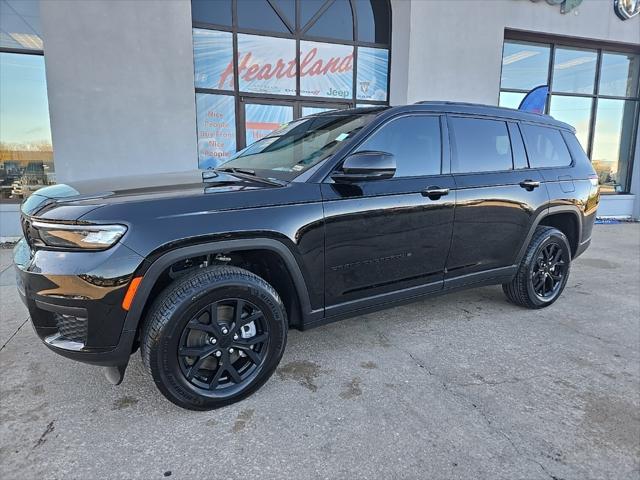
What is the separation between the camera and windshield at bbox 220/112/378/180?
287 centimetres

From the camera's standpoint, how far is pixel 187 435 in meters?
2.24

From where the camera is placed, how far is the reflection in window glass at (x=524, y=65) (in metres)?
9.55

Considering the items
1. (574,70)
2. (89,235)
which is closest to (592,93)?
(574,70)

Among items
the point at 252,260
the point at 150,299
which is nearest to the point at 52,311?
the point at 150,299

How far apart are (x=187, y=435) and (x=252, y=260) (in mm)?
1065

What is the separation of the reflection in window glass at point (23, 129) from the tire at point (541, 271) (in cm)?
726

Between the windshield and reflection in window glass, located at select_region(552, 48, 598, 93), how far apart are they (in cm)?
913

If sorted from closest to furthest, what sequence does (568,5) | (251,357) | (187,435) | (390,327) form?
(187,435)
(251,357)
(390,327)
(568,5)

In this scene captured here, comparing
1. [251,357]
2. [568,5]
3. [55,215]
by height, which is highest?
[568,5]

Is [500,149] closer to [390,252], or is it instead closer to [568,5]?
[390,252]

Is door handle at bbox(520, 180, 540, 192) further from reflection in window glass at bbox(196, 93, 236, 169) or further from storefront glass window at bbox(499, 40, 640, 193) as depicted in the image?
storefront glass window at bbox(499, 40, 640, 193)

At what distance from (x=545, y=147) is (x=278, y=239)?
306cm

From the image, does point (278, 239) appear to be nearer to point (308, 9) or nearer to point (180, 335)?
point (180, 335)

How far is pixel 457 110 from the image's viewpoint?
346 centimetres
